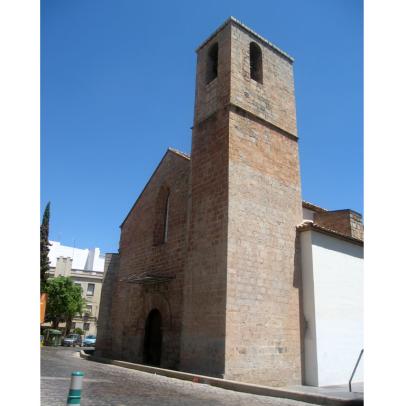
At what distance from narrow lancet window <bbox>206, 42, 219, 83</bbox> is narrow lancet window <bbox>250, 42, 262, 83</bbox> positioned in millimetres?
1188

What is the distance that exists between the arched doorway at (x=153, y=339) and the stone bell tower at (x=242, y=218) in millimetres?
2364

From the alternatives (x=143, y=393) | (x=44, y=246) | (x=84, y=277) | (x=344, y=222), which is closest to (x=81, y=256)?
(x=84, y=277)

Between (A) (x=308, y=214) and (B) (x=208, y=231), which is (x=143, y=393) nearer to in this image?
(B) (x=208, y=231)

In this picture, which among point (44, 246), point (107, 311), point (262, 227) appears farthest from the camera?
point (44, 246)

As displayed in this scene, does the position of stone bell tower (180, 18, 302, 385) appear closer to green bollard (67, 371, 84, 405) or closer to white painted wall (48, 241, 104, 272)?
green bollard (67, 371, 84, 405)

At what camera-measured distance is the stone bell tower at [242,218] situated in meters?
9.87

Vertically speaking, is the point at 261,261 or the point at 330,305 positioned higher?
the point at 261,261

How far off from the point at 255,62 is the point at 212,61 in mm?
1463

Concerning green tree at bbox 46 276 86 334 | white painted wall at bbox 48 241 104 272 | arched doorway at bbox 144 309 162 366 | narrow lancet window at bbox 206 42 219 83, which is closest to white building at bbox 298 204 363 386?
arched doorway at bbox 144 309 162 366

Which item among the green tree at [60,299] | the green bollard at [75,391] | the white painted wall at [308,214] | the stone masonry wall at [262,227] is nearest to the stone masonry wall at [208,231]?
the stone masonry wall at [262,227]

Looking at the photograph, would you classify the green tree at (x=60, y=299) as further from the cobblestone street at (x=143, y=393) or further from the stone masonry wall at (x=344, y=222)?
the cobblestone street at (x=143, y=393)

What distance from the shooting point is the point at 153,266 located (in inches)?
556
